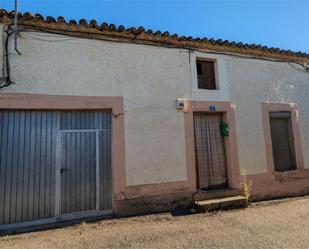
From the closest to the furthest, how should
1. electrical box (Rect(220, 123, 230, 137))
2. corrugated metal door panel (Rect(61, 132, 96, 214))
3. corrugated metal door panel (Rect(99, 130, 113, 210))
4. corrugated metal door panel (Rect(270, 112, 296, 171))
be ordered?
corrugated metal door panel (Rect(61, 132, 96, 214))
corrugated metal door panel (Rect(99, 130, 113, 210))
electrical box (Rect(220, 123, 230, 137))
corrugated metal door panel (Rect(270, 112, 296, 171))

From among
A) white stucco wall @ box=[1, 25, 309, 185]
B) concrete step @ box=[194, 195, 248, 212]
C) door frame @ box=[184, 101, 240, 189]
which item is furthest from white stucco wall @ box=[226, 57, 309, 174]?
concrete step @ box=[194, 195, 248, 212]

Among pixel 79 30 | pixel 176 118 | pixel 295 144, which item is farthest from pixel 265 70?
pixel 79 30

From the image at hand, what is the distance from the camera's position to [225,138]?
7074mm

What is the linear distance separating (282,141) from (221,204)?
3373 mm

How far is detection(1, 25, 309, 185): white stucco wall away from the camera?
5.49 m

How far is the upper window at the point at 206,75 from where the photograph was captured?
718cm

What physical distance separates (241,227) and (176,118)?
9.76 ft

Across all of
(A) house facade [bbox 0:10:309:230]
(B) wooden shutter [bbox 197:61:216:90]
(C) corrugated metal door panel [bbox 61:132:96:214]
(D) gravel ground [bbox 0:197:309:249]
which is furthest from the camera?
(B) wooden shutter [bbox 197:61:216:90]

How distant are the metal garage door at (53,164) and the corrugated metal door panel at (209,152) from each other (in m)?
2.53

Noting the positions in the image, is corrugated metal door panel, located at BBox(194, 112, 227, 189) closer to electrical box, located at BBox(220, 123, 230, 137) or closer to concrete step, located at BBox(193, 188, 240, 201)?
electrical box, located at BBox(220, 123, 230, 137)

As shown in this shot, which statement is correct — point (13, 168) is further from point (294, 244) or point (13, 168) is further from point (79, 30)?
point (294, 244)

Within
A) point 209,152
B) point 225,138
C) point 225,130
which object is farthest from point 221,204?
point 225,130

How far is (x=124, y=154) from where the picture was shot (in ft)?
19.0

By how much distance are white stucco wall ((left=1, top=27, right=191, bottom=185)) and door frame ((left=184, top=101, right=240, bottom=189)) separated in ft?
0.59
